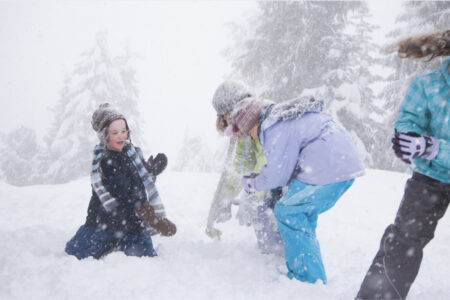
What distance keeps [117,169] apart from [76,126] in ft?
54.2

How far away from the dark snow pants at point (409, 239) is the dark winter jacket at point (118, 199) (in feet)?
7.29

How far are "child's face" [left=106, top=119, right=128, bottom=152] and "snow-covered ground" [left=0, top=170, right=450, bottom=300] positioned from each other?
43.6 inches

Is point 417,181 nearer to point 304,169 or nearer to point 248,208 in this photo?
point 304,169

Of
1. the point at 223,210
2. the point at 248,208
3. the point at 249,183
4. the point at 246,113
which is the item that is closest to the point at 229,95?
the point at 246,113

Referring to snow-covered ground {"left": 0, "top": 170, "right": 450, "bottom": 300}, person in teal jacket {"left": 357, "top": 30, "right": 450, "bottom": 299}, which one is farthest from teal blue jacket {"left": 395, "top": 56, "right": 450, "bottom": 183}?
snow-covered ground {"left": 0, "top": 170, "right": 450, "bottom": 300}

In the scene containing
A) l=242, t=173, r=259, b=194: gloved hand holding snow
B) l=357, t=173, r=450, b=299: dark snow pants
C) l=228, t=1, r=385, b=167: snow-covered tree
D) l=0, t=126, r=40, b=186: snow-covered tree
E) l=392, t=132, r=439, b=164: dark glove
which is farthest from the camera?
l=0, t=126, r=40, b=186: snow-covered tree

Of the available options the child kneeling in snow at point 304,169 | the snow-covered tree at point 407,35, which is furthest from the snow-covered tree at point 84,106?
the child kneeling in snow at point 304,169

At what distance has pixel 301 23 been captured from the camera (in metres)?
11.4

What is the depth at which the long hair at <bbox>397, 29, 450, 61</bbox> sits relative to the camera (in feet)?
5.86

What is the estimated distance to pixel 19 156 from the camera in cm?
2212

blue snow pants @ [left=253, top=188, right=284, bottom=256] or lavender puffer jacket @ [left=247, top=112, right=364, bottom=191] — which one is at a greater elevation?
lavender puffer jacket @ [left=247, top=112, right=364, bottom=191]

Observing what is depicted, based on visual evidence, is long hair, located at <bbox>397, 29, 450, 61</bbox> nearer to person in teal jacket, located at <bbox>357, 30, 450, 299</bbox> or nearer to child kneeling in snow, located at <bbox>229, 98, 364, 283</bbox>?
person in teal jacket, located at <bbox>357, 30, 450, 299</bbox>

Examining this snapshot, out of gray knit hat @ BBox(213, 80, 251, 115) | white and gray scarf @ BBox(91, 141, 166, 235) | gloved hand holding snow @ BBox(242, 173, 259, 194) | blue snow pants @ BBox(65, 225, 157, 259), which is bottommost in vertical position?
blue snow pants @ BBox(65, 225, 157, 259)

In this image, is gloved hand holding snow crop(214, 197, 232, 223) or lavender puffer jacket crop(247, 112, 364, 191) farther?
gloved hand holding snow crop(214, 197, 232, 223)
